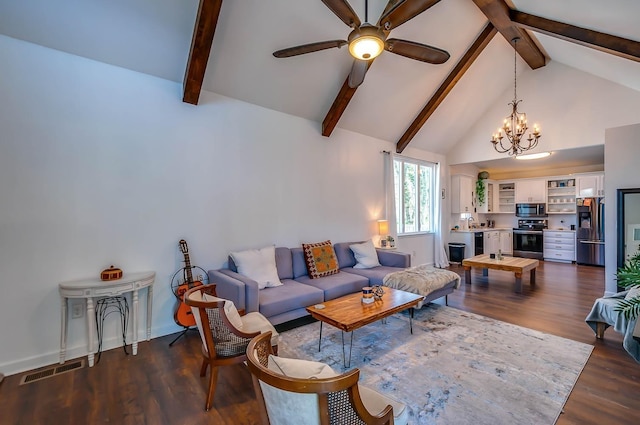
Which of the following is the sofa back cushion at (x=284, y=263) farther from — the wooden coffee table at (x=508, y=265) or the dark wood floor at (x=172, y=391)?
the wooden coffee table at (x=508, y=265)

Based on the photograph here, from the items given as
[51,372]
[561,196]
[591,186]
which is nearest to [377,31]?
[51,372]

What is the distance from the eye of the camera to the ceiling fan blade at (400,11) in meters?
2.20

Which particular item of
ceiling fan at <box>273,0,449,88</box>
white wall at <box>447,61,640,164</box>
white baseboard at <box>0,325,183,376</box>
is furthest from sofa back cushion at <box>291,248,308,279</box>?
white wall at <box>447,61,640,164</box>

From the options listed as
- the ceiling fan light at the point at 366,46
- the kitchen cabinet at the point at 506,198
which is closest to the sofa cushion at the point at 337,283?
the ceiling fan light at the point at 366,46

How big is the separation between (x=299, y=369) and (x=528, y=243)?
908 cm

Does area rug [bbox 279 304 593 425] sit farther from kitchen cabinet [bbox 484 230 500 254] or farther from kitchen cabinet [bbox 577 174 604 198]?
kitchen cabinet [bbox 577 174 604 198]

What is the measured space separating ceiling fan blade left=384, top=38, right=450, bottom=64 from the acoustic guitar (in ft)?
9.97

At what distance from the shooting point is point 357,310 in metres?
2.80

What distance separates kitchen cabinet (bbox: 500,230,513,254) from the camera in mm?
8133

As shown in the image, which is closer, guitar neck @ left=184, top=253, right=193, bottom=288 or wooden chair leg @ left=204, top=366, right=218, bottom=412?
wooden chair leg @ left=204, top=366, right=218, bottom=412

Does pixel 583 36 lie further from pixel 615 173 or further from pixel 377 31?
pixel 377 31

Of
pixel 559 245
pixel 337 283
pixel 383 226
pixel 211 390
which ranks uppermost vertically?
pixel 383 226

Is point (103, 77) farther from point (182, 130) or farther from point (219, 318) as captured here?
point (219, 318)

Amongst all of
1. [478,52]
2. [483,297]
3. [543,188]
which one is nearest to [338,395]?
[483,297]
